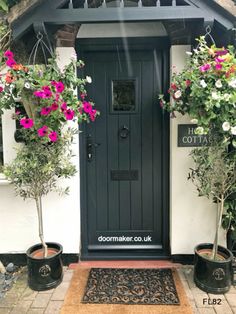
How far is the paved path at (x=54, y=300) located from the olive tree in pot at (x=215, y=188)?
9 cm

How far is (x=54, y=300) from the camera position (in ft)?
10.3

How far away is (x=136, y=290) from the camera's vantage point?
3.26 metres

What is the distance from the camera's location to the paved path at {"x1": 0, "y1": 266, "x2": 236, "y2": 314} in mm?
2984

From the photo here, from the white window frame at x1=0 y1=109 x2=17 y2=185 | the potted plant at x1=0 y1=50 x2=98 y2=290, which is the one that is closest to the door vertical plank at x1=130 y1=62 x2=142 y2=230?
the potted plant at x1=0 y1=50 x2=98 y2=290

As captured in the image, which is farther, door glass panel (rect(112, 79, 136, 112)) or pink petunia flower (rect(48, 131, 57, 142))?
door glass panel (rect(112, 79, 136, 112))

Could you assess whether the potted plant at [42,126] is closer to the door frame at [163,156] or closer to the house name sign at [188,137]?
the door frame at [163,156]

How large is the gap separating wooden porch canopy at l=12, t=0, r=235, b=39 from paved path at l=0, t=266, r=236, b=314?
249 centimetres

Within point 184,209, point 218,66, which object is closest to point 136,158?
point 184,209

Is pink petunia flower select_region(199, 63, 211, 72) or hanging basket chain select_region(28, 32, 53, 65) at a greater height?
hanging basket chain select_region(28, 32, 53, 65)

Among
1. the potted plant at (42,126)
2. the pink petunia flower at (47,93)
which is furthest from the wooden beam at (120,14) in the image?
the pink petunia flower at (47,93)

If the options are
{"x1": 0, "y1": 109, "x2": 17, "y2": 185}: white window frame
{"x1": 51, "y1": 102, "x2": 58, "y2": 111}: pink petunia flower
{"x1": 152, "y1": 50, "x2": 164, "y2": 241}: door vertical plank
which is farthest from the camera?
{"x1": 152, "y1": 50, "x2": 164, "y2": 241}: door vertical plank

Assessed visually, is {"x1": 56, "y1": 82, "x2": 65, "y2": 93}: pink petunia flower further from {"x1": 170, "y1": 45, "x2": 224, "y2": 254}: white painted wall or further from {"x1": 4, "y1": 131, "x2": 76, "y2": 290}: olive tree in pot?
{"x1": 170, "y1": 45, "x2": 224, "y2": 254}: white painted wall

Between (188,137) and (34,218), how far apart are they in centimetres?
196

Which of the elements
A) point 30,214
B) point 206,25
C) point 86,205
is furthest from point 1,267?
point 206,25
